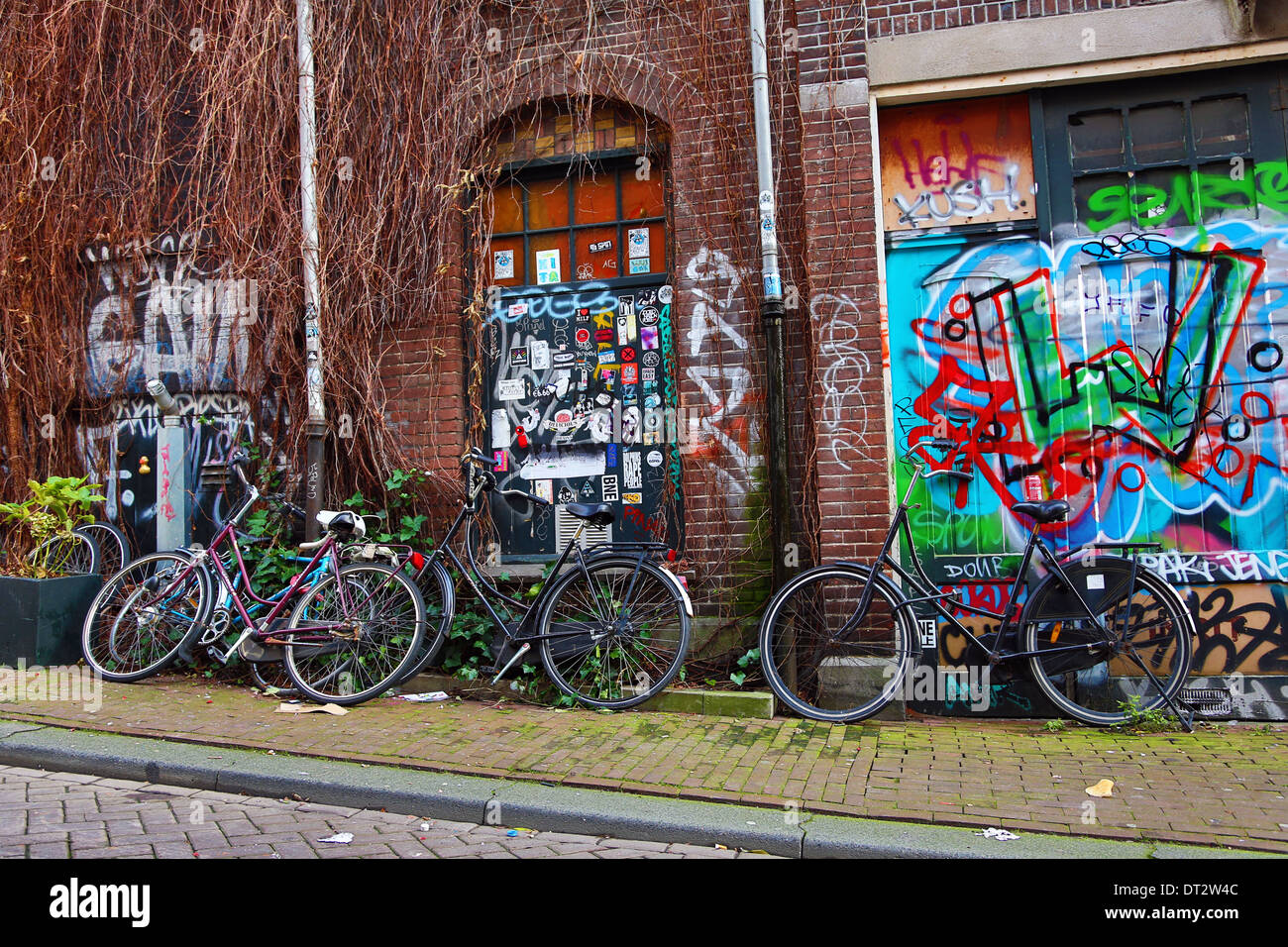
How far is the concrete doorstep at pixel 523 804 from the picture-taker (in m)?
3.52

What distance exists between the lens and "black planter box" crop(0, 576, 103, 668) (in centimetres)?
636

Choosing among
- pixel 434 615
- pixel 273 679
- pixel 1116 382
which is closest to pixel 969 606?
pixel 1116 382

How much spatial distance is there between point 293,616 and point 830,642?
3.30 metres

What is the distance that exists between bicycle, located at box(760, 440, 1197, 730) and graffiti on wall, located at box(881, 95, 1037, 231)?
1.52 metres

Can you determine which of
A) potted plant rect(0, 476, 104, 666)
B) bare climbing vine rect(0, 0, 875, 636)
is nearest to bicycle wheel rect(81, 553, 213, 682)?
potted plant rect(0, 476, 104, 666)

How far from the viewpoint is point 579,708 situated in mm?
5539

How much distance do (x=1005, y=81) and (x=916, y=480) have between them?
8.31ft

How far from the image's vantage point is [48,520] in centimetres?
658

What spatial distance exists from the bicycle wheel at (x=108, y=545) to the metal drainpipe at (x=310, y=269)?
151 centimetres

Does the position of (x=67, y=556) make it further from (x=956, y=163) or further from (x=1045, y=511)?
(x=956, y=163)

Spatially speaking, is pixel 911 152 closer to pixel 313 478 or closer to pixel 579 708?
pixel 579 708

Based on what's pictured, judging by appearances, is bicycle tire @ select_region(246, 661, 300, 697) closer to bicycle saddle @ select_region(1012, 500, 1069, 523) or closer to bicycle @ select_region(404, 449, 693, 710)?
bicycle @ select_region(404, 449, 693, 710)

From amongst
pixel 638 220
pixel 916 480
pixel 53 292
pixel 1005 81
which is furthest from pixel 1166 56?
pixel 53 292

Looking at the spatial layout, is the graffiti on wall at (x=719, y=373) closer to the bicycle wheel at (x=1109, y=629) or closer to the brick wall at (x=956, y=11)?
the brick wall at (x=956, y=11)
